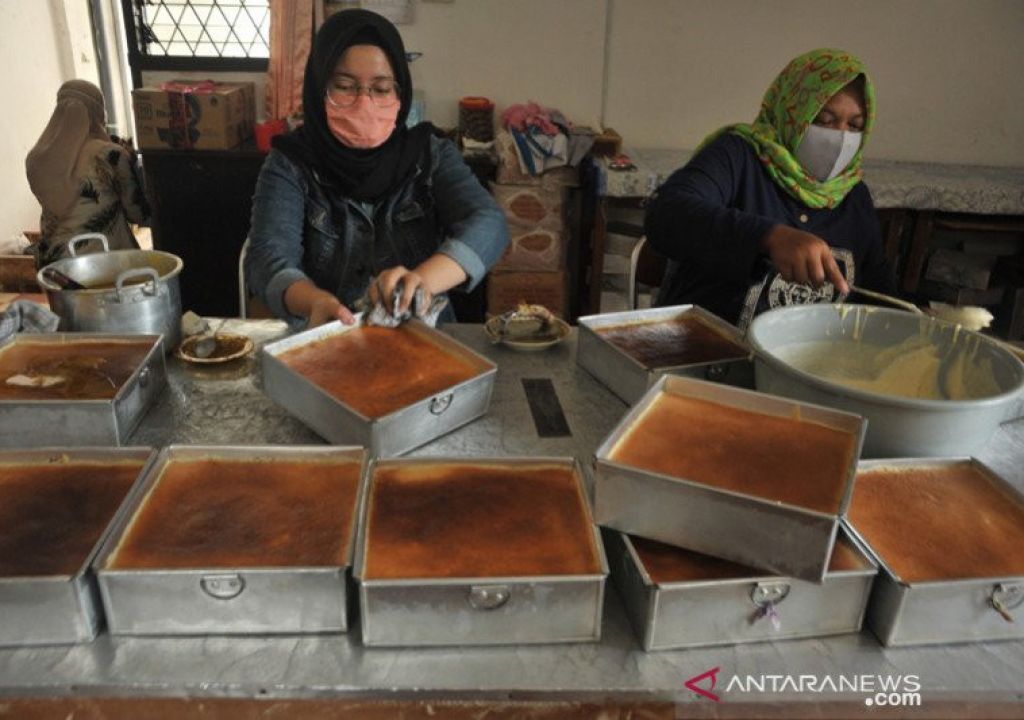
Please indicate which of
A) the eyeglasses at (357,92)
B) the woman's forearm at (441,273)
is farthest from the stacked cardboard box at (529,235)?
the woman's forearm at (441,273)

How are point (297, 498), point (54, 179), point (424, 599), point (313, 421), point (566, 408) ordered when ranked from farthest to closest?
point (54, 179), point (566, 408), point (313, 421), point (297, 498), point (424, 599)

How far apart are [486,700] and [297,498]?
379 mm

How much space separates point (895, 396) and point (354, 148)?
4.97 ft

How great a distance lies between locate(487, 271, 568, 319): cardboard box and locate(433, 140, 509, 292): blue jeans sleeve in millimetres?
1597

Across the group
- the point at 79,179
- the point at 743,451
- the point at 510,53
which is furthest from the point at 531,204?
the point at 743,451

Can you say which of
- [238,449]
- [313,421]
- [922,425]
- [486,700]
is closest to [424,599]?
[486,700]

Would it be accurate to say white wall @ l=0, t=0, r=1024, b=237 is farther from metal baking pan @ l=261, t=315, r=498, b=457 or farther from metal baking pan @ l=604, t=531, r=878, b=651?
metal baking pan @ l=604, t=531, r=878, b=651

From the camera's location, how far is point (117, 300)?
1.53 metres

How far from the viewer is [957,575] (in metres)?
0.95

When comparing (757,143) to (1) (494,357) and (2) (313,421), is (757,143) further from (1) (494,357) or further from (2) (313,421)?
(2) (313,421)

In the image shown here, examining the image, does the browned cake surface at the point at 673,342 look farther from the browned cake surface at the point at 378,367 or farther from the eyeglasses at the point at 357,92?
the eyeglasses at the point at 357,92

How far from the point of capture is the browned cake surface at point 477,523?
933 millimetres

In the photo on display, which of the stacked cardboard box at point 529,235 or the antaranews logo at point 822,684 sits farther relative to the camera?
the stacked cardboard box at point 529,235

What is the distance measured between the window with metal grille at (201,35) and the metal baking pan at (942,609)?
414 centimetres
